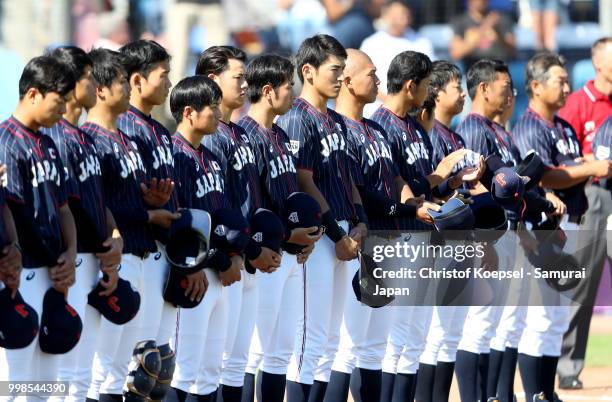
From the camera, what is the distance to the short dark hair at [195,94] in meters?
5.99

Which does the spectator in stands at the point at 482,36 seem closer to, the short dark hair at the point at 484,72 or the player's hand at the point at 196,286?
the short dark hair at the point at 484,72

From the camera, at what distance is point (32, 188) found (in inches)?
198

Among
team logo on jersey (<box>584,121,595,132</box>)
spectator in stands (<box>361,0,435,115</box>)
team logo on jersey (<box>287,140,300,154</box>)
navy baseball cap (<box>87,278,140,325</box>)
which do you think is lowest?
navy baseball cap (<box>87,278,140,325</box>)

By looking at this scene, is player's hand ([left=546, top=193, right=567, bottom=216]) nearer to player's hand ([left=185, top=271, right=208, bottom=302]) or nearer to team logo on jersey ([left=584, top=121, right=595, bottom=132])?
team logo on jersey ([left=584, top=121, right=595, bottom=132])

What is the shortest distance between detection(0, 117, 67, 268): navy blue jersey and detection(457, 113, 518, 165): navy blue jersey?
140 inches

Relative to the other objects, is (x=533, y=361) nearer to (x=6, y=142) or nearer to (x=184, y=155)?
(x=184, y=155)

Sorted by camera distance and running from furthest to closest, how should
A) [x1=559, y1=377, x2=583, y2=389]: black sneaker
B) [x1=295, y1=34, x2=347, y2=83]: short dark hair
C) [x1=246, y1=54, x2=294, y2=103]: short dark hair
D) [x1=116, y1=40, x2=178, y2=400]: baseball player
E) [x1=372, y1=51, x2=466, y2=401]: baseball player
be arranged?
[x1=559, y1=377, x2=583, y2=389]: black sneaker
[x1=372, y1=51, x2=466, y2=401]: baseball player
[x1=295, y1=34, x2=347, y2=83]: short dark hair
[x1=246, y1=54, x2=294, y2=103]: short dark hair
[x1=116, y1=40, x2=178, y2=400]: baseball player

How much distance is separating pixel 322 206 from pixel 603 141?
10.3 ft

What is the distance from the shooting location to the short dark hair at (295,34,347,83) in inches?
266

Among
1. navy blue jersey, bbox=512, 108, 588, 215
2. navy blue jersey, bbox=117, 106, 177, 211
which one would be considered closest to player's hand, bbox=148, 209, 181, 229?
navy blue jersey, bbox=117, 106, 177, 211

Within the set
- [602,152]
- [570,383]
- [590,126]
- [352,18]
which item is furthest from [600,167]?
[352,18]

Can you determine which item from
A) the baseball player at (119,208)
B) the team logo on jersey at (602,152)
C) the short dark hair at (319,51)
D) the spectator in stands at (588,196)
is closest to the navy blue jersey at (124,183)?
the baseball player at (119,208)

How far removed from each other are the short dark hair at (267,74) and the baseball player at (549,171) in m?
2.42

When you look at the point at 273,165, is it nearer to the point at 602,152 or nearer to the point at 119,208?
the point at 119,208
